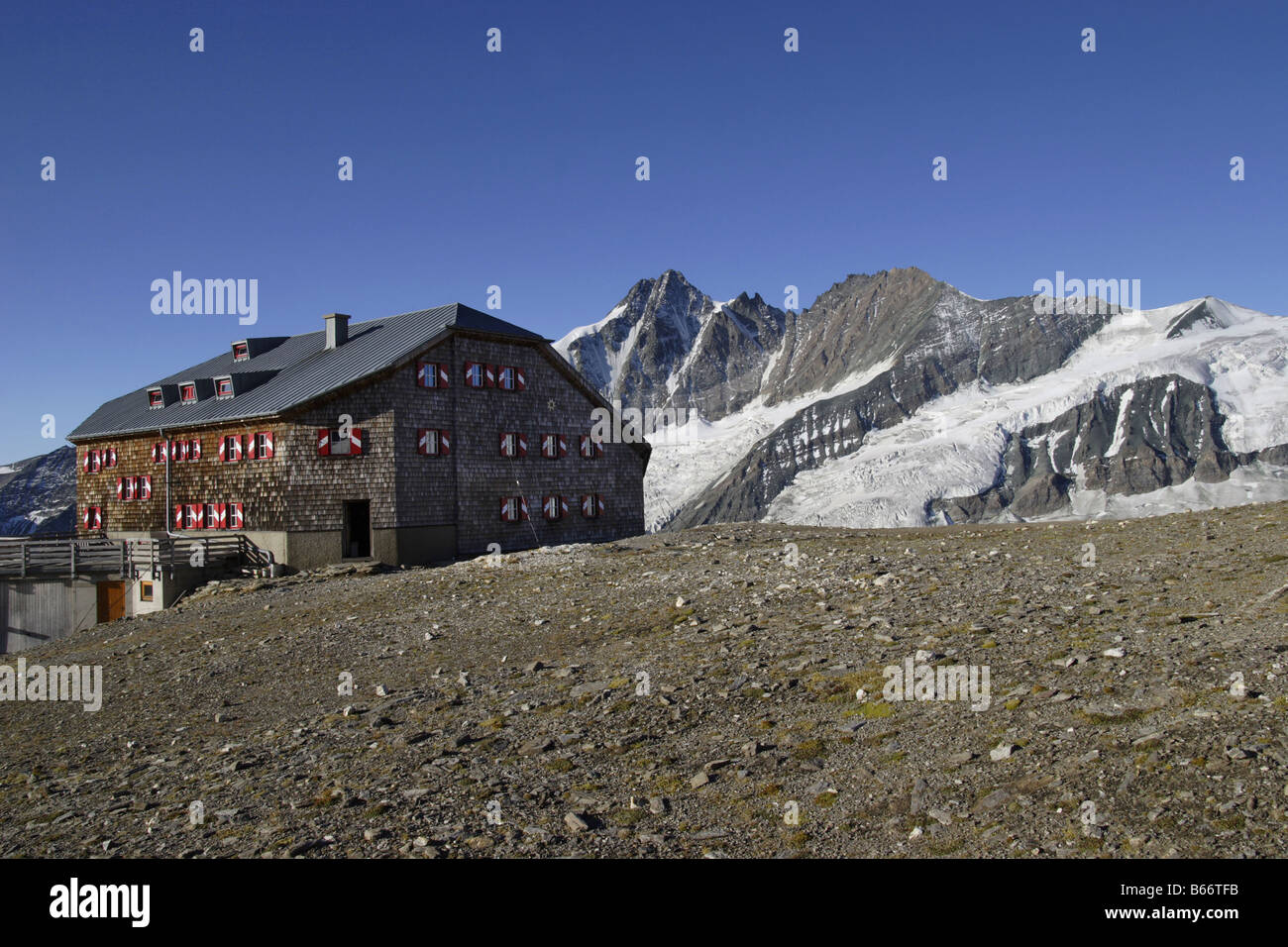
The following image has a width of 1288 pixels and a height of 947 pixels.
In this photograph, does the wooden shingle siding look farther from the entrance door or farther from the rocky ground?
the rocky ground

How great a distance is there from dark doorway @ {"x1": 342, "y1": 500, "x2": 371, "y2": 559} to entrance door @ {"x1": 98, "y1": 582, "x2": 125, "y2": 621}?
900cm

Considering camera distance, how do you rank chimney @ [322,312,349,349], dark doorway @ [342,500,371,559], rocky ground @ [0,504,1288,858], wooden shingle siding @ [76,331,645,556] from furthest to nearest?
1. chimney @ [322,312,349,349]
2. dark doorway @ [342,500,371,559]
3. wooden shingle siding @ [76,331,645,556]
4. rocky ground @ [0,504,1288,858]

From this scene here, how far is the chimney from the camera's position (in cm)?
4553

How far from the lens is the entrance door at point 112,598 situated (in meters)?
37.6

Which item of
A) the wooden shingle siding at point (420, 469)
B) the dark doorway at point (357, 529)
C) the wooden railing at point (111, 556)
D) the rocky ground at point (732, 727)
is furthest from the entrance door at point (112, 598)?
the rocky ground at point (732, 727)

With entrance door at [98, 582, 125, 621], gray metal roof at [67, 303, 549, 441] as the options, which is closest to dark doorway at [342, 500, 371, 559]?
gray metal roof at [67, 303, 549, 441]

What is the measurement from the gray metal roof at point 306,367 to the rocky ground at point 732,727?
22.2m

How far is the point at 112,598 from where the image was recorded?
37.7 metres

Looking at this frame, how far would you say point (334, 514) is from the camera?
37344 millimetres

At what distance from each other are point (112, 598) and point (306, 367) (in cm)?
1282
